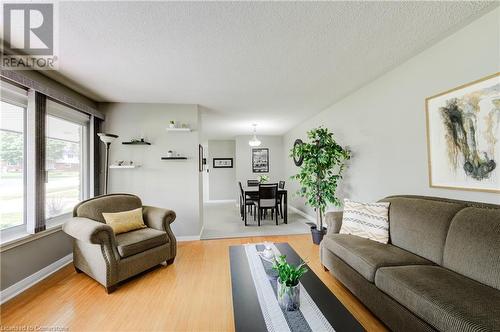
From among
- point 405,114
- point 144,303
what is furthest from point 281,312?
point 405,114

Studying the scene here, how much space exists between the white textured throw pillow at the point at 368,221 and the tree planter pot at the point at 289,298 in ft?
4.40

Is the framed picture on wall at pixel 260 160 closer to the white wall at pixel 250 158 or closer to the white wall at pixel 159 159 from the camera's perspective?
the white wall at pixel 250 158

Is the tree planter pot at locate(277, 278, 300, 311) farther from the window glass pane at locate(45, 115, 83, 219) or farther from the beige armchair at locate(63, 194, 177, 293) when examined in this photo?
the window glass pane at locate(45, 115, 83, 219)

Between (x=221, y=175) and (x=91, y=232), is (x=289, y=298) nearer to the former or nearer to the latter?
(x=91, y=232)

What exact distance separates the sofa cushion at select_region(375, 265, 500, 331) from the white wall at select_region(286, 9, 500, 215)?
0.80 metres

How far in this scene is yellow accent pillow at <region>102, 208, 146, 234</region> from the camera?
8.46 feet

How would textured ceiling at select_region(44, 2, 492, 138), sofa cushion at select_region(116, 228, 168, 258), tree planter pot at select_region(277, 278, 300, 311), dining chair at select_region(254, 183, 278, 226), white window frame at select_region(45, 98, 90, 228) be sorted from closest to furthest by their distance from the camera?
tree planter pot at select_region(277, 278, 300, 311)
textured ceiling at select_region(44, 2, 492, 138)
sofa cushion at select_region(116, 228, 168, 258)
white window frame at select_region(45, 98, 90, 228)
dining chair at select_region(254, 183, 278, 226)

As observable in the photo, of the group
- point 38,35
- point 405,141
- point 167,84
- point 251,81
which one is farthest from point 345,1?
point 38,35

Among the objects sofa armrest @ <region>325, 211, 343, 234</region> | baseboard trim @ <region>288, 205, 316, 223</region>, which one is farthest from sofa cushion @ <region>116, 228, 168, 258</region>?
baseboard trim @ <region>288, 205, 316, 223</region>

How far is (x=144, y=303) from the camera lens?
A: 196 cm

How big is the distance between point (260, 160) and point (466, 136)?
5594 mm

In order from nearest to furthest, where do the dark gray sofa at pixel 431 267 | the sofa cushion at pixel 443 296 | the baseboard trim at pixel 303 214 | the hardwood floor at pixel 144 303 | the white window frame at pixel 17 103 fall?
the sofa cushion at pixel 443 296 → the dark gray sofa at pixel 431 267 → the hardwood floor at pixel 144 303 → the white window frame at pixel 17 103 → the baseboard trim at pixel 303 214

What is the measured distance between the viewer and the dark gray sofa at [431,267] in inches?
47.0

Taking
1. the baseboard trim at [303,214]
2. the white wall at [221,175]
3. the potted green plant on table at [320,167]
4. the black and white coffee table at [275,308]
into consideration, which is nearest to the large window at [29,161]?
the black and white coffee table at [275,308]
